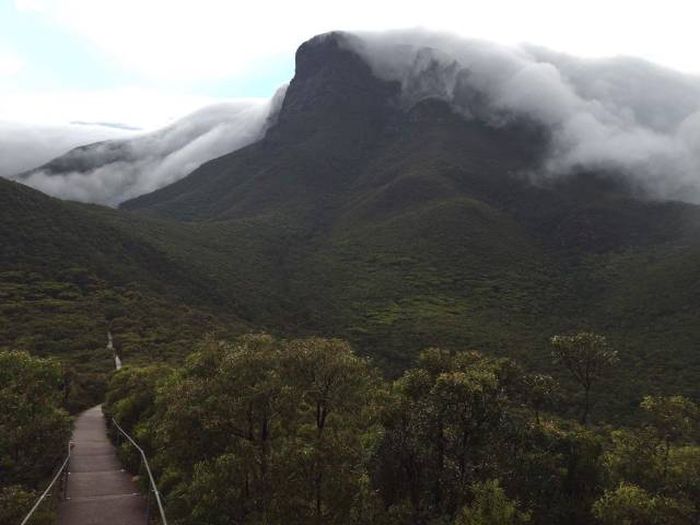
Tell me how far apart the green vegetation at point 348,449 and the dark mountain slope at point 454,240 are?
1716 inches

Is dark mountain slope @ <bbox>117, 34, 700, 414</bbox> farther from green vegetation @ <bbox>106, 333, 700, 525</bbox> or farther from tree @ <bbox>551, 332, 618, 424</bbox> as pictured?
green vegetation @ <bbox>106, 333, 700, 525</bbox>

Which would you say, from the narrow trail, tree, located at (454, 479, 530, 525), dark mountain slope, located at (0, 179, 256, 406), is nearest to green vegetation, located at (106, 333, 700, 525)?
tree, located at (454, 479, 530, 525)

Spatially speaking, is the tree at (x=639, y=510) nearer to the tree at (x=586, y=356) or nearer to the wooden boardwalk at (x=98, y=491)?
the wooden boardwalk at (x=98, y=491)

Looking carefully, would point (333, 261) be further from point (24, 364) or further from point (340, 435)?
point (340, 435)

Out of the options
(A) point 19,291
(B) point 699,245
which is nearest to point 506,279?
(B) point 699,245

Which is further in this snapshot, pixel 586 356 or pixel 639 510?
pixel 586 356

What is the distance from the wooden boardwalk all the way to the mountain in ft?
141

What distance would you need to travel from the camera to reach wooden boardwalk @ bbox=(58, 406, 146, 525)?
Answer: 21.8 metres

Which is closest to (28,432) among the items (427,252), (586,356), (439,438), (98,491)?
(98,491)

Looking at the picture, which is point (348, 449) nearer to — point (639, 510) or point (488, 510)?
point (488, 510)

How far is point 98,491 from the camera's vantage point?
83.4ft

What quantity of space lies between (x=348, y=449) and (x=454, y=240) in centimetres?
9887

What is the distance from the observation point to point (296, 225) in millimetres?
133000

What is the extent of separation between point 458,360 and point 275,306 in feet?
242
